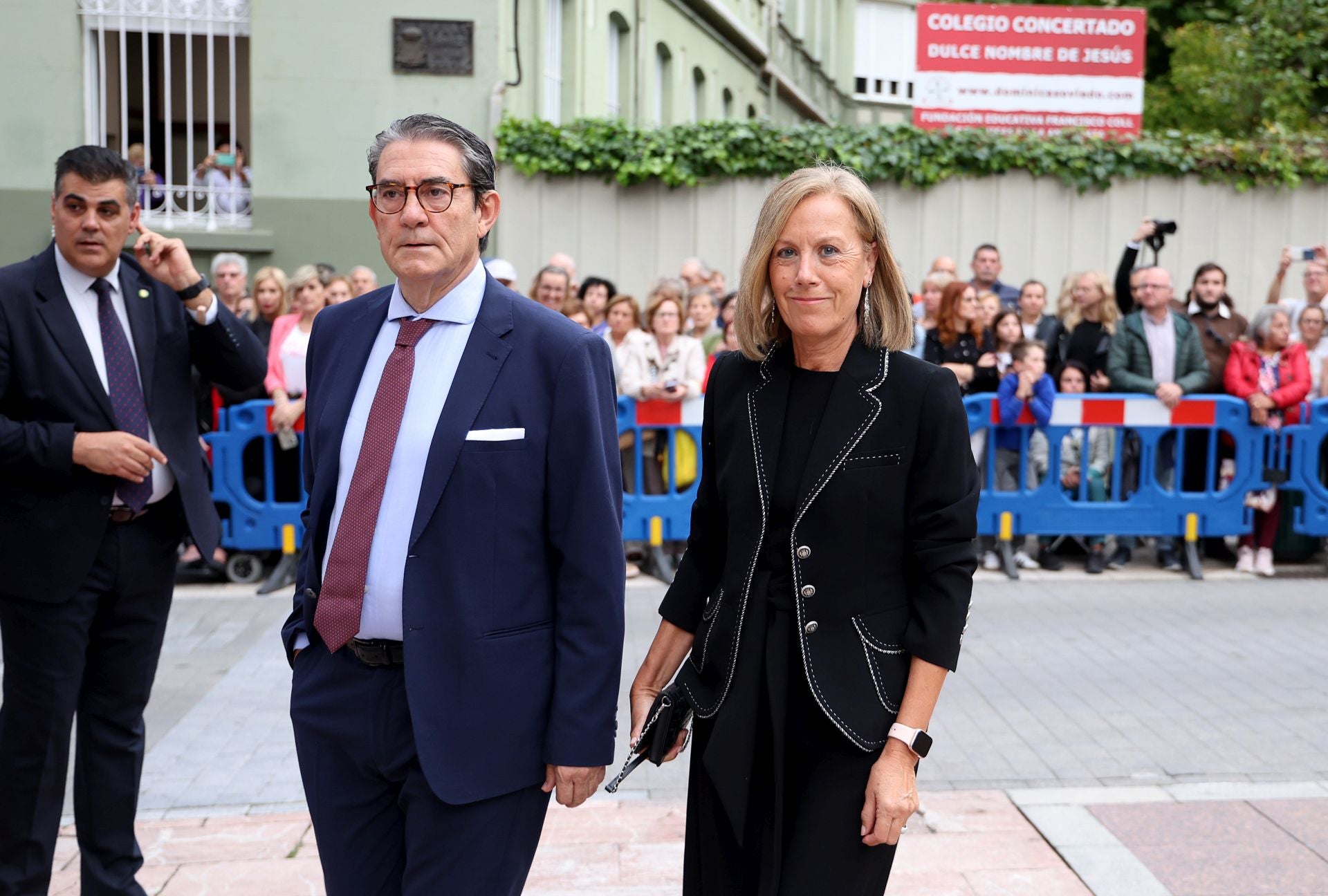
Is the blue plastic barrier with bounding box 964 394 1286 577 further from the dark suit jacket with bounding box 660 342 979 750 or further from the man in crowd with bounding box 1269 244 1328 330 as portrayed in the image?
the dark suit jacket with bounding box 660 342 979 750

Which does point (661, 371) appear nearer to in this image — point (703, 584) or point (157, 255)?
point (157, 255)

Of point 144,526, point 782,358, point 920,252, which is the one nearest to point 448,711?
point 782,358

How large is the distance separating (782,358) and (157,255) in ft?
6.99

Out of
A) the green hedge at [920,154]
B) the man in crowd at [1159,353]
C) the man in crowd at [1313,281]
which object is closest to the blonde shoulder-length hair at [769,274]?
the man in crowd at [1159,353]

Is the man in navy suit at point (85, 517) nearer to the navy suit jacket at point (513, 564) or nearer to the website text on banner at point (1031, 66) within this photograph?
the navy suit jacket at point (513, 564)

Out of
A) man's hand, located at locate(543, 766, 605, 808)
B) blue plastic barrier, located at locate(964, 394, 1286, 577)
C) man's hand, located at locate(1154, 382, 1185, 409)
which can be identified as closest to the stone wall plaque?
blue plastic barrier, located at locate(964, 394, 1286, 577)

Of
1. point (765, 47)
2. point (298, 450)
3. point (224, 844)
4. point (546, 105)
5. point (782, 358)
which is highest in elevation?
point (765, 47)

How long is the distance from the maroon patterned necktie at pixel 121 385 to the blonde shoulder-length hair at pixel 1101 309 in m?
7.75

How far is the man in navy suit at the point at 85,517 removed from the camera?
3980 mm

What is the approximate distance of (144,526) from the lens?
4180 millimetres

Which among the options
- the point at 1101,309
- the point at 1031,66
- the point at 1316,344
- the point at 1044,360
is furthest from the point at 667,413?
the point at 1031,66

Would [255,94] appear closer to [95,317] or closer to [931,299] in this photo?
[931,299]

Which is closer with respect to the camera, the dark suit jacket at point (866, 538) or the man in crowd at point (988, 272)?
the dark suit jacket at point (866, 538)

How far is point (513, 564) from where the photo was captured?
2775 millimetres
